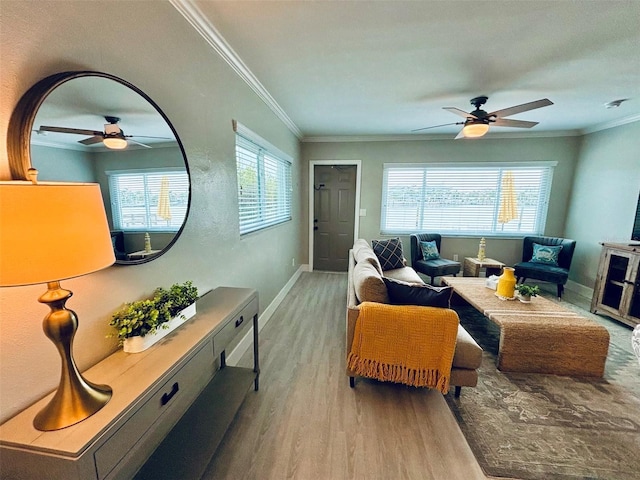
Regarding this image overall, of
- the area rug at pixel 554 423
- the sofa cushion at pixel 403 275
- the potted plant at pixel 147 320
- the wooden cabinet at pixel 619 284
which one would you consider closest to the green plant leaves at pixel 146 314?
the potted plant at pixel 147 320

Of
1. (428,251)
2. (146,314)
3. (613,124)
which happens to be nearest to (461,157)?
(428,251)

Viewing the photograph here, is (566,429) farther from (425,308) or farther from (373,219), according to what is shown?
(373,219)

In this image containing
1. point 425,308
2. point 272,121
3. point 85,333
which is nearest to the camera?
point 85,333

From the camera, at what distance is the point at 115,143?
3.74 ft

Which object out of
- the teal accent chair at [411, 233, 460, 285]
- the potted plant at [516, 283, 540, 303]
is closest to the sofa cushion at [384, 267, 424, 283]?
the teal accent chair at [411, 233, 460, 285]

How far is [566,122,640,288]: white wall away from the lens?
3355 mm

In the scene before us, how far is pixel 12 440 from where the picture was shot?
72cm

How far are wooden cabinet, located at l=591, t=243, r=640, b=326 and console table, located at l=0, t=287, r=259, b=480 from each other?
395 cm

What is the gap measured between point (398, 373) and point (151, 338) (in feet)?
4.98

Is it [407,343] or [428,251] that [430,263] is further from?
[407,343]

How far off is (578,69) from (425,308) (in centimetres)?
241

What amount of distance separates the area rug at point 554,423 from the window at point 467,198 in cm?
271

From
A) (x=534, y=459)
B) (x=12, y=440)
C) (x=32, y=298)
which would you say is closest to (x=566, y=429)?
(x=534, y=459)

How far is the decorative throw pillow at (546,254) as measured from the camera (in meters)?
3.92
